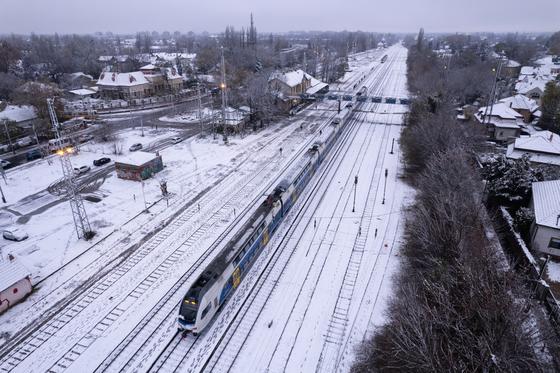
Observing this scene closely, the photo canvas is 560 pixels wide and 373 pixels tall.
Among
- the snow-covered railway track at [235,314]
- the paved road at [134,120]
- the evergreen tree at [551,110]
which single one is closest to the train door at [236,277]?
the snow-covered railway track at [235,314]

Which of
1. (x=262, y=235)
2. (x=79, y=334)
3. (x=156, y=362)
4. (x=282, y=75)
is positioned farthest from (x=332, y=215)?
(x=282, y=75)

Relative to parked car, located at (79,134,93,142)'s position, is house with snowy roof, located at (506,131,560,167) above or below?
above

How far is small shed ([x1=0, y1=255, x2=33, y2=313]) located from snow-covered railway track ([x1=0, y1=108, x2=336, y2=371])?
300cm

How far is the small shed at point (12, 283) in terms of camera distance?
20.2 metres

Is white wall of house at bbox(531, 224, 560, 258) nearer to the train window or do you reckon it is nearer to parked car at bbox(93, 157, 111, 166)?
the train window

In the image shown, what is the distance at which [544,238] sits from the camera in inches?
973

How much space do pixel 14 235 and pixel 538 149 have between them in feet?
178

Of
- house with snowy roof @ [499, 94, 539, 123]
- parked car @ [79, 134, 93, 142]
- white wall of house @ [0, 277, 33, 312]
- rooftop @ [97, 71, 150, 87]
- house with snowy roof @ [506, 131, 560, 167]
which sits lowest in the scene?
white wall of house @ [0, 277, 33, 312]

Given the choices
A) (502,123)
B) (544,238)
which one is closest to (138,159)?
(544,238)

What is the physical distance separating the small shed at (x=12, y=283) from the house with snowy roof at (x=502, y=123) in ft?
188

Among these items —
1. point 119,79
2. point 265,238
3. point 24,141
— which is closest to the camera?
point 265,238

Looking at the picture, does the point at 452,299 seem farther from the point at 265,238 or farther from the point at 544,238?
the point at 544,238

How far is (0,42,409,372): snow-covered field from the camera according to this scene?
58.9 ft

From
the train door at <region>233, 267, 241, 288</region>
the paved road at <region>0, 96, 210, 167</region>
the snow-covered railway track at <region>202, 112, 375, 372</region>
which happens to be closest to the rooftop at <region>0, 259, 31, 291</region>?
the train door at <region>233, 267, 241, 288</region>
